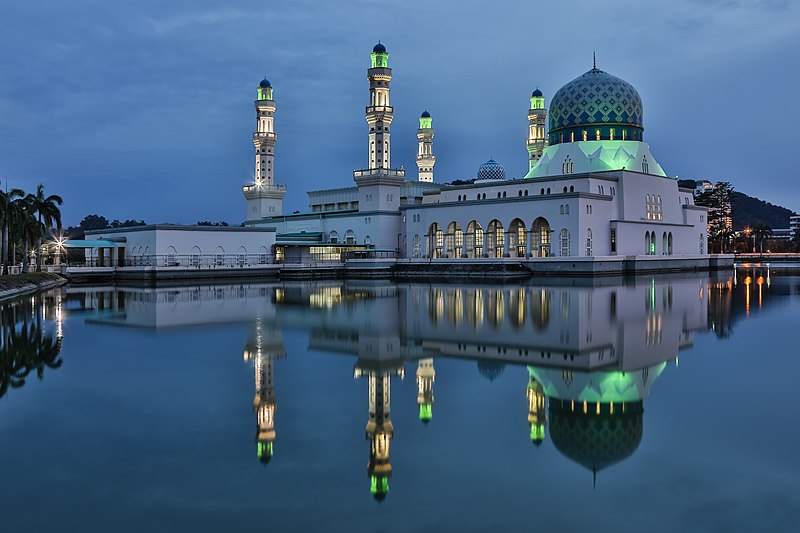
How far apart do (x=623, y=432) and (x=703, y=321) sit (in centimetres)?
1188

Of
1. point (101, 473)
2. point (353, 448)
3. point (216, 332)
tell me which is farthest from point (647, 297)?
point (101, 473)

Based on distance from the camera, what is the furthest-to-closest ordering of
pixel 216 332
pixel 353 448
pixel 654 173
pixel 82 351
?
pixel 654 173 < pixel 216 332 < pixel 82 351 < pixel 353 448

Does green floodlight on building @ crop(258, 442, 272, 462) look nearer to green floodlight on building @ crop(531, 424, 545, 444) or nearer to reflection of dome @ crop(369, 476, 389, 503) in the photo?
reflection of dome @ crop(369, 476, 389, 503)

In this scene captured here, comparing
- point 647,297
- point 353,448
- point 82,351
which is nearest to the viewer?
point 353,448

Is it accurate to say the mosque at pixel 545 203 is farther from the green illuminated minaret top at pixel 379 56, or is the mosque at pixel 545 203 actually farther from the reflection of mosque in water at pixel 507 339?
the reflection of mosque in water at pixel 507 339

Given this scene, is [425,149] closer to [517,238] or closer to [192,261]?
[517,238]

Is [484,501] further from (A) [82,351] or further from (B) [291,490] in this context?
(A) [82,351]

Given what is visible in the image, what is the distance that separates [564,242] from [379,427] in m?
41.0

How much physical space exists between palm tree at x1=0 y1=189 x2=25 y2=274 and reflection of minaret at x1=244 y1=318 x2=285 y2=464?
81.4 feet

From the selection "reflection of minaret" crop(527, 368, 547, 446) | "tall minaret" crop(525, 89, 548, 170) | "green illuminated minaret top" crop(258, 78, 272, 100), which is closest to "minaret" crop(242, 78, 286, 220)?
"green illuminated minaret top" crop(258, 78, 272, 100)

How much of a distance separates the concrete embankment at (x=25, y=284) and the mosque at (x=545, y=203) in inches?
717

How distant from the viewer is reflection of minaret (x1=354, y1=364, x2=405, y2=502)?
19.8 feet

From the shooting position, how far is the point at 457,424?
7.82 m

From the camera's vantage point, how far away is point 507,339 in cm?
1445
